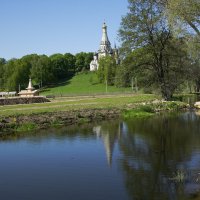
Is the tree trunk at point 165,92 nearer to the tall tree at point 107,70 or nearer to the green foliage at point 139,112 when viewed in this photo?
→ the green foliage at point 139,112

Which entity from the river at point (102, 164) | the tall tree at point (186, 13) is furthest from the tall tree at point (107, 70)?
the tall tree at point (186, 13)

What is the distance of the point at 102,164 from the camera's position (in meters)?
23.6

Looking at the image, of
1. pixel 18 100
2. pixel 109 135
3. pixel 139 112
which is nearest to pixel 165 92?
pixel 139 112

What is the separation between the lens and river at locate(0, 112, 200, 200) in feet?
59.1

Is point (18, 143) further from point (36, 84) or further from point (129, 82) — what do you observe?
point (36, 84)

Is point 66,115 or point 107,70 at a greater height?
point 107,70

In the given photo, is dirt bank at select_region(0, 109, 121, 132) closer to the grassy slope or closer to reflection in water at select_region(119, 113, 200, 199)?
the grassy slope

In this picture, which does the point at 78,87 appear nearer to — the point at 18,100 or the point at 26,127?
the point at 18,100

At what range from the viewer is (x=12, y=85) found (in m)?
163

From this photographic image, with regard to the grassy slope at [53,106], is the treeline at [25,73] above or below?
above

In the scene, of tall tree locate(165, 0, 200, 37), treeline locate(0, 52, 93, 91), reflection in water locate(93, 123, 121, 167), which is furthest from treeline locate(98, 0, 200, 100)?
treeline locate(0, 52, 93, 91)

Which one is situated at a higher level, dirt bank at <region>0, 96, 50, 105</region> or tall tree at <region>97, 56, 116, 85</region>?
tall tree at <region>97, 56, 116, 85</region>

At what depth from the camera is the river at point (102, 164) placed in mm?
18000

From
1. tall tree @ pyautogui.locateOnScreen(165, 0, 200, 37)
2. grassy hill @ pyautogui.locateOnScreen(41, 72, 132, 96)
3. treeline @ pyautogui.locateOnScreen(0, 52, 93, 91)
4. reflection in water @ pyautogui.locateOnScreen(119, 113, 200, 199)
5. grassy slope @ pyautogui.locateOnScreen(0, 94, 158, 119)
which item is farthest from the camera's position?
treeline @ pyautogui.locateOnScreen(0, 52, 93, 91)
